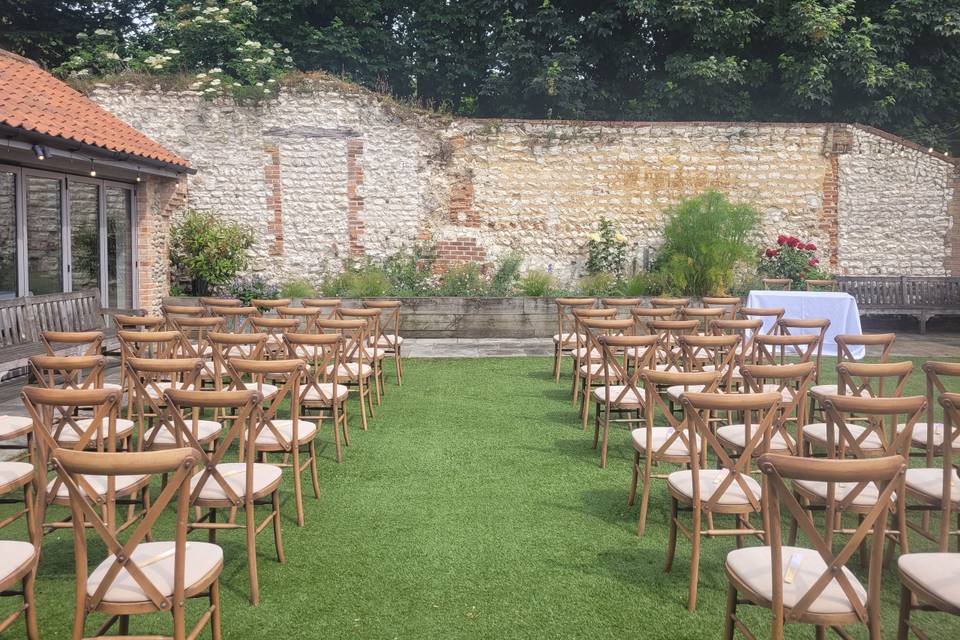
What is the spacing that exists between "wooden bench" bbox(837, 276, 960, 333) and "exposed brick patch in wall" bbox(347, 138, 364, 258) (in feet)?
26.9

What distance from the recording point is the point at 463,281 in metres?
13.6

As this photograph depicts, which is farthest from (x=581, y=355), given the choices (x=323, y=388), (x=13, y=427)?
(x=13, y=427)

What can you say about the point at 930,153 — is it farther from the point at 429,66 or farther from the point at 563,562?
the point at 563,562

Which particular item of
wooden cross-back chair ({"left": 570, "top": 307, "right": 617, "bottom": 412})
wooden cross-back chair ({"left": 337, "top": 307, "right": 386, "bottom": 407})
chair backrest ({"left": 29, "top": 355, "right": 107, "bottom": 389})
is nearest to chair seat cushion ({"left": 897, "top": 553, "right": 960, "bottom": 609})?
chair backrest ({"left": 29, "top": 355, "right": 107, "bottom": 389})

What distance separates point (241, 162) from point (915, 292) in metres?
11.6

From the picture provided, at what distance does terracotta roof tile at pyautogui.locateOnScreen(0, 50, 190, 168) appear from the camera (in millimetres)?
8141

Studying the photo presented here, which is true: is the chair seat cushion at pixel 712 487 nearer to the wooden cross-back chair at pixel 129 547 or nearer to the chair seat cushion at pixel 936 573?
the chair seat cushion at pixel 936 573

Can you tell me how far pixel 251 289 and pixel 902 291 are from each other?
10.8m

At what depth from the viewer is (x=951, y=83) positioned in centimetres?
1823

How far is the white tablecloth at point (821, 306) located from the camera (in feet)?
30.9

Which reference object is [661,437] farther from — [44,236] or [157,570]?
[44,236]

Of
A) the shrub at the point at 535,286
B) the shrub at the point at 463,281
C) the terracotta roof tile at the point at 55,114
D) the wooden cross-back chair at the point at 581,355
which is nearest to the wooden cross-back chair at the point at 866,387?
the wooden cross-back chair at the point at 581,355

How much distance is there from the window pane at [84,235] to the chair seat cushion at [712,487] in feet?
28.7

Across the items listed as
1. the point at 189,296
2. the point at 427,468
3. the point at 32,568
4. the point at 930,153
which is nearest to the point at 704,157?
the point at 930,153
